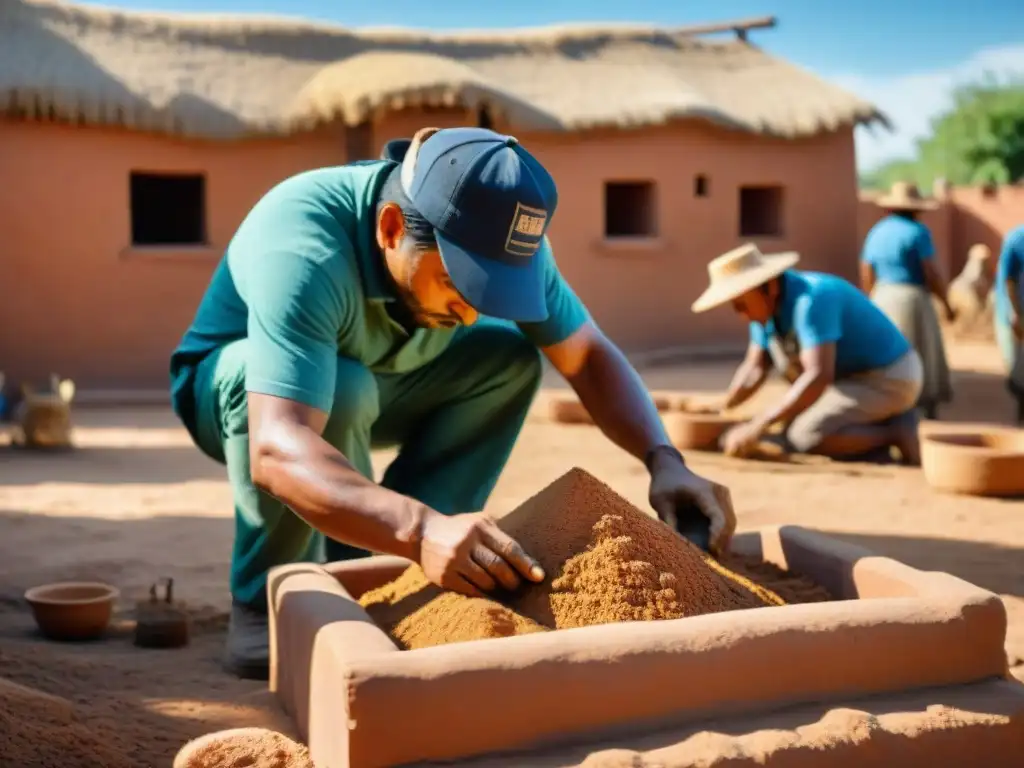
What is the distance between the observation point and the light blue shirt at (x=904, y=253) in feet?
23.4

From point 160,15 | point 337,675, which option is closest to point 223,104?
point 160,15

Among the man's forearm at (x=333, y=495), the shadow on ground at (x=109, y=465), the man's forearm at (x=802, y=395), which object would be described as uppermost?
the man's forearm at (x=333, y=495)

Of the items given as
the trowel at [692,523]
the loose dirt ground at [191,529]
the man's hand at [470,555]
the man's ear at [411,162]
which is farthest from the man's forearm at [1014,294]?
the man's hand at [470,555]

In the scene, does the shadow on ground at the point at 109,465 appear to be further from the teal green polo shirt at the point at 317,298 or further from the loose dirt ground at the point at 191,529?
the teal green polo shirt at the point at 317,298

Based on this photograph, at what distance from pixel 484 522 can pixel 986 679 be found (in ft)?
2.75

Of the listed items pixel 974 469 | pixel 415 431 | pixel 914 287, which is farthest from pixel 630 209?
pixel 415 431

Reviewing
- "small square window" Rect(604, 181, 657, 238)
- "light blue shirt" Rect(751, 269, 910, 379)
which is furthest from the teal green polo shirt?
"small square window" Rect(604, 181, 657, 238)

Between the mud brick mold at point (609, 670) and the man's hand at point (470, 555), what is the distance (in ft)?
0.49

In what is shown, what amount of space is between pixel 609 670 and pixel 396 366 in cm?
112

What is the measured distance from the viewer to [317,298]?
7.06ft

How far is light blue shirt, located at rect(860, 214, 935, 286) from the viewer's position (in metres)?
7.13

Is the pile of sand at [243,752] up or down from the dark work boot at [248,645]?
up

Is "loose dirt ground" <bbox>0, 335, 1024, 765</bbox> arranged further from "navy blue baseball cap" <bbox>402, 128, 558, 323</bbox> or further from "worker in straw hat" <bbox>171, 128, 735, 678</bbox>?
"navy blue baseball cap" <bbox>402, 128, 558, 323</bbox>

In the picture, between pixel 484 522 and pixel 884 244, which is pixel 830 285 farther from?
pixel 484 522
